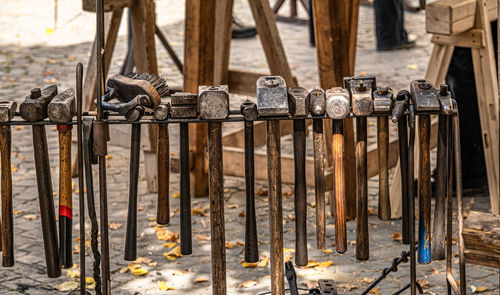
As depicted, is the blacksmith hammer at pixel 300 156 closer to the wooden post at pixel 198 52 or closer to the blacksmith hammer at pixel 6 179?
the blacksmith hammer at pixel 6 179

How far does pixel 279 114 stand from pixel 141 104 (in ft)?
1.78

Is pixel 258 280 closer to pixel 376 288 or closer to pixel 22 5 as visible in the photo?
pixel 376 288

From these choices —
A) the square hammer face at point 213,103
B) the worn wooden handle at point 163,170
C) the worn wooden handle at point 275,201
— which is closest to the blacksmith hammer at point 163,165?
the worn wooden handle at point 163,170

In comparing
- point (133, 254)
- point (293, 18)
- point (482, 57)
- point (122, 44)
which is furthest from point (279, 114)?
point (293, 18)

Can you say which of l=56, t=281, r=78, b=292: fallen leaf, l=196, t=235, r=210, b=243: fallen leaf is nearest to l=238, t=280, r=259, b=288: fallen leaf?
l=196, t=235, r=210, b=243: fallen leaf

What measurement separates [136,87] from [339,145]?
2.80ft

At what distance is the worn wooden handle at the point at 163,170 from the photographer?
3354mm

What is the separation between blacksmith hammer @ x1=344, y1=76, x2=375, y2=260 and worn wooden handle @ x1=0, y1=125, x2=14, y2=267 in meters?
1.39

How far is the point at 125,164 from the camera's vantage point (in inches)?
262

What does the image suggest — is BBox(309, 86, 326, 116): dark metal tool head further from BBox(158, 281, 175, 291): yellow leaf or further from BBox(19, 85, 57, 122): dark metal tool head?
BBox(158, 281, 175, 291): yellow leaf

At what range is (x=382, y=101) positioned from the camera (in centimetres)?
319

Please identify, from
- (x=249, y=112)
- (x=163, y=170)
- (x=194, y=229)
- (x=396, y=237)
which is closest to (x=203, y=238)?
(x=194, y=229)

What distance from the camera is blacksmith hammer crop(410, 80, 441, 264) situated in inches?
124

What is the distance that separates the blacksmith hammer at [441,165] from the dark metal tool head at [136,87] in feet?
3.68
